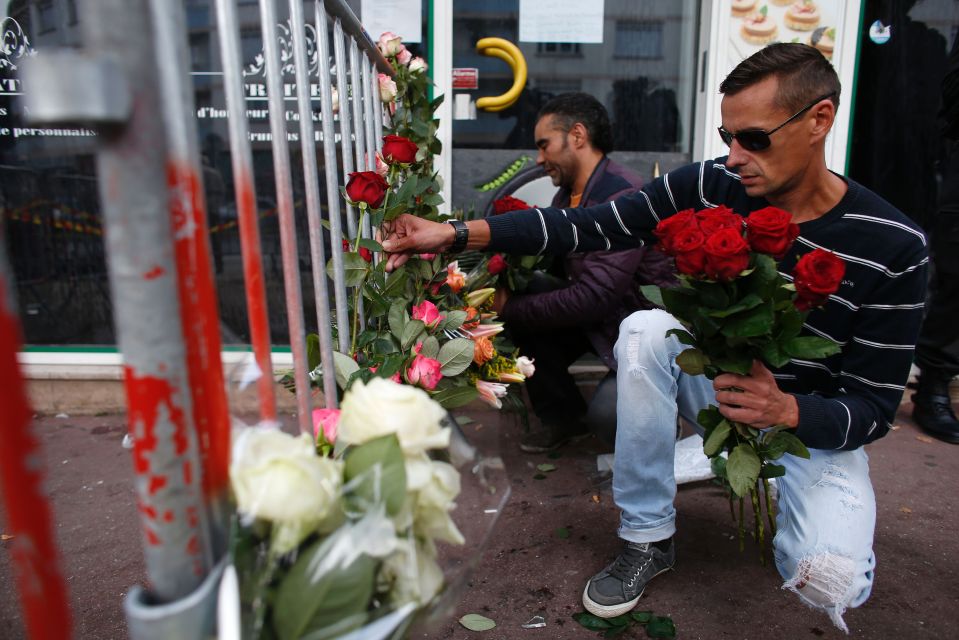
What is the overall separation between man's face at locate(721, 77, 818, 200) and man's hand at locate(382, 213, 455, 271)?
84cm

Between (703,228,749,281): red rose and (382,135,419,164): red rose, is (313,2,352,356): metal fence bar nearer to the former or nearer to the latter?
(382,135,419,164): red rose

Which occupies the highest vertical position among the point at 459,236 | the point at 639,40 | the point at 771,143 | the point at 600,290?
the point at 639,40

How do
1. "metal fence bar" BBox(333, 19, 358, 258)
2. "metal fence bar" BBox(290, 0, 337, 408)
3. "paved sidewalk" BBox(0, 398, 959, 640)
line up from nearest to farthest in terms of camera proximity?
"metal fence bar" BBox(290, 0, 337, 408)
"metal fence bar" BBox(333, 19, 358, 258)
"paved sidewalk" BBox(0, 398, 959, 640)

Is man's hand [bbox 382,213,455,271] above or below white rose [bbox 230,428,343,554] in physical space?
above

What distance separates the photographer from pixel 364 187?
1.65 m

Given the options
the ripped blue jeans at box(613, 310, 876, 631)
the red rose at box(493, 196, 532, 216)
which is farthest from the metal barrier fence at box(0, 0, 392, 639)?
the red rose at box(493, 196, 532, 216)

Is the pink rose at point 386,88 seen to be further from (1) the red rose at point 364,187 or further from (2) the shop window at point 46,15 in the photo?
(2) the shop window at point 46,15

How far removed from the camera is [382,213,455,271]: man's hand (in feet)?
6.13

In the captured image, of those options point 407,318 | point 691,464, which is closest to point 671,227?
point 407,318

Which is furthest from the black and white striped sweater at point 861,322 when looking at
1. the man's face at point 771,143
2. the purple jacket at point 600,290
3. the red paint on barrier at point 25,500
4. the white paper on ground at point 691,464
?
the red paint on barrier at point 25,500

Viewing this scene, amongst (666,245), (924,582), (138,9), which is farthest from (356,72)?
(924,582)

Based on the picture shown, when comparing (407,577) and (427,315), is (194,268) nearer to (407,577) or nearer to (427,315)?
(407,577)

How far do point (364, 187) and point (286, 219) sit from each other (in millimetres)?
776

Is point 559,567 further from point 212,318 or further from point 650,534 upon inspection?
point 212,318
